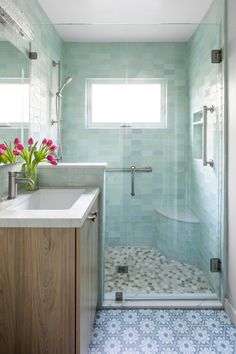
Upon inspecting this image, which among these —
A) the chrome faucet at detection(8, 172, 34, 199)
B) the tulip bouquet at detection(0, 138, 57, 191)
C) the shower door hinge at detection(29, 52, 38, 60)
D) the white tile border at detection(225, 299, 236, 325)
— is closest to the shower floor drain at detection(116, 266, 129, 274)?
the white tile border at detection(225, 299, 236, 325)

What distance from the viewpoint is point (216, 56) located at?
7.63 feet

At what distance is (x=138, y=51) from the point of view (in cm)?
284

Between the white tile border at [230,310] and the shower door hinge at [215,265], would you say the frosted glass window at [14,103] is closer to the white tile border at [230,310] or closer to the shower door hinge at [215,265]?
the shower door hinge at [215,265]

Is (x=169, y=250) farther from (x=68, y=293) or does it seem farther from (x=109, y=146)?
(x=68, y=293)

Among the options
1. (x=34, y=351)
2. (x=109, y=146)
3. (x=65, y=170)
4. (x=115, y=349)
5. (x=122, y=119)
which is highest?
(x=122, y=119)

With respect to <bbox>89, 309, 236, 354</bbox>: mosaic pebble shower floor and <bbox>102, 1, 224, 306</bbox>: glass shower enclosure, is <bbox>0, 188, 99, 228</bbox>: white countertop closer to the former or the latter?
<bbox>89, 309, 236, 354</bbox>: mosaic pebble shower floor

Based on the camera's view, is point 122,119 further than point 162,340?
Yes

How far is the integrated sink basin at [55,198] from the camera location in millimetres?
1953

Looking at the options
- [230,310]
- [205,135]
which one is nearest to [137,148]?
[205,135]

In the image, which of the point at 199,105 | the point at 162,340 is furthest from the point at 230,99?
the point at 162,340

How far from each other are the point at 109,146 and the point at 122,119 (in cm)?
30

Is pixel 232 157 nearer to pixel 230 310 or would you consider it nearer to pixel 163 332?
pixel 230 310

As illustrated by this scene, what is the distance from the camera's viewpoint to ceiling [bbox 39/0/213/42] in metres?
2.57

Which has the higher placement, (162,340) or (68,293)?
(68,293)
